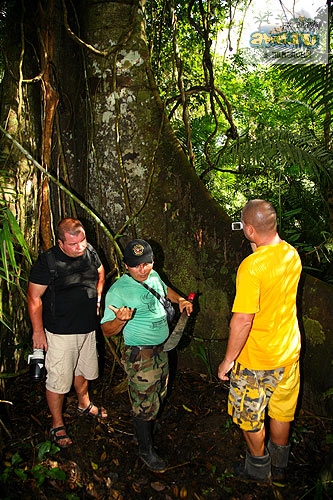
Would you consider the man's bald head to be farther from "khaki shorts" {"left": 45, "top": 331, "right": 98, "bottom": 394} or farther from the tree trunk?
"khaki shorts" {"left": 45, "top": 331, "right": 98, "bottom": 394}

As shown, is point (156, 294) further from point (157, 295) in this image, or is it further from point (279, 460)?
point (279, 460)

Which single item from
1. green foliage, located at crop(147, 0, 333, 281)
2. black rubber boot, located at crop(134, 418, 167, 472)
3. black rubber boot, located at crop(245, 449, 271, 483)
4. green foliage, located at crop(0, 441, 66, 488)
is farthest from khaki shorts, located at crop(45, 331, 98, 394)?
green foliage, located at crop(147, 0, 333, 281)

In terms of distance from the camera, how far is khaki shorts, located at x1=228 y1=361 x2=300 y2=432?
2.62m

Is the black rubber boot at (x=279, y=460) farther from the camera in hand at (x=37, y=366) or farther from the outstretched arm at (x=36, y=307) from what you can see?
the outstretched arm at (x=36, y=307)

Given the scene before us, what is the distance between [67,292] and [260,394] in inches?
59.4

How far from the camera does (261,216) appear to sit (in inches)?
97.3

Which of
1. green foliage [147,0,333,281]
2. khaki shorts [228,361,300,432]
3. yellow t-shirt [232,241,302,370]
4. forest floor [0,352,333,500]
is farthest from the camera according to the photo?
green foliage [147,0,333,281]

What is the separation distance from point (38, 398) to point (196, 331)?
155 centimetres

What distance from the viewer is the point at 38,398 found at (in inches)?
140

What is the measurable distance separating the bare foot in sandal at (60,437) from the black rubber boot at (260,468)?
4.35 feet

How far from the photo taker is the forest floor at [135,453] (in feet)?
8.99

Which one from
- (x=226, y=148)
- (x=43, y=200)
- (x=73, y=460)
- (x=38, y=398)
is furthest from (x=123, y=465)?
(x=226, y=148)

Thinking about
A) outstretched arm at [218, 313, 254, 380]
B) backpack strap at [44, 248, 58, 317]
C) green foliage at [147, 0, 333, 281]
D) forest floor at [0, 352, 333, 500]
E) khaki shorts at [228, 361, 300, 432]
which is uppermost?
green foliage at [147, 0, 333, 281]

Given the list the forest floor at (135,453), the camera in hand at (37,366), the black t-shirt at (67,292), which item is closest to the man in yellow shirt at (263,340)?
the forest floor at (135,453)
